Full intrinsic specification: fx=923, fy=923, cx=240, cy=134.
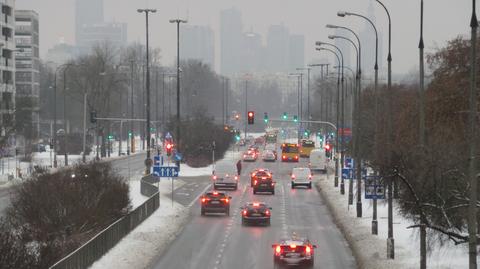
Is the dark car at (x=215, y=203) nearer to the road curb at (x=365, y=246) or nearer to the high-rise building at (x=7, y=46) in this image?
the road curb at (x=365, y=246)

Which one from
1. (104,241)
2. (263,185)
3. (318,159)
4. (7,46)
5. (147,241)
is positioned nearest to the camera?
(104,241)

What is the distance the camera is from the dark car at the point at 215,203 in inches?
1933

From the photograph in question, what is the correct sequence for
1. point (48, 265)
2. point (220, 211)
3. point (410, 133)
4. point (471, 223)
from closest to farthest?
1. point (471, 223)
2. point (48, 265)
3. point (410, 133)
4. point (220, 211)

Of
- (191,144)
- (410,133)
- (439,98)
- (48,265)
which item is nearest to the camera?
(48,265)

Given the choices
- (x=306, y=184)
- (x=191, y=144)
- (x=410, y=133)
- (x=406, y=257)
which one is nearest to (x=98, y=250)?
(x=406, y=257)

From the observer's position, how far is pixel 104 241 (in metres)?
31.9

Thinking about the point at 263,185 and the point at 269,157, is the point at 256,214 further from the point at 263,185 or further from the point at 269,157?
the point at 269,157

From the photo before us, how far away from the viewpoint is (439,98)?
37969 millimetres

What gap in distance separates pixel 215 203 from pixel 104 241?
17.5 metres

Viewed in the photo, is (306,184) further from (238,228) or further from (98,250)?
(98,250)

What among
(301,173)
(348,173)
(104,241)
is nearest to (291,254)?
(104,241)

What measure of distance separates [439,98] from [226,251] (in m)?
10.9

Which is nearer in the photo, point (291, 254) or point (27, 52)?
point (291, 254)

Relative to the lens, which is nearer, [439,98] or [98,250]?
[98,250]
